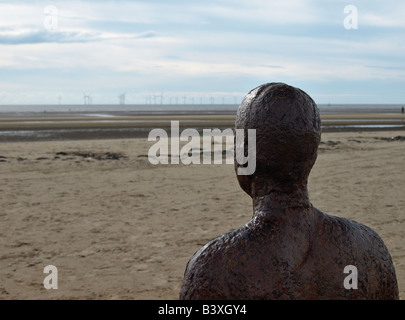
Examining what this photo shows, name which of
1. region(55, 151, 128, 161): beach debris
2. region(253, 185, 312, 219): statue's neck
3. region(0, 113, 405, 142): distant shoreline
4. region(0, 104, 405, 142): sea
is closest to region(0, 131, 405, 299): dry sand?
region(55, 151, 128, 161): beach debris

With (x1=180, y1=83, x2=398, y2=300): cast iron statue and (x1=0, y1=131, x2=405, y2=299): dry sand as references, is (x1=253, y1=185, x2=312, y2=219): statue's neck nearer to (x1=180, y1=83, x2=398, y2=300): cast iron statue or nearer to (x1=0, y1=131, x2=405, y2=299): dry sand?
(x1=180, y1=83, x2=398, y2=300): cast iron statue

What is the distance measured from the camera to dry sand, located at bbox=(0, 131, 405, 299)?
6.28 meters

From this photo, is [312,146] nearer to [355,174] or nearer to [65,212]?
[65,212]

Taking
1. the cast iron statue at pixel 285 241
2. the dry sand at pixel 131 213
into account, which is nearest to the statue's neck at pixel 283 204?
the cast iron statue at pixel 285 241

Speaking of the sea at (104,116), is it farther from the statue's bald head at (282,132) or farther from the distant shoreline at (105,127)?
the statue's bald head at (282,132)

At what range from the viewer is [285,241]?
1.85 metres

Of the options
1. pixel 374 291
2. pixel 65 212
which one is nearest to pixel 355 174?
pixel 65 212

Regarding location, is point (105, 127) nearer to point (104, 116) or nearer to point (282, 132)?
point (104, 116)

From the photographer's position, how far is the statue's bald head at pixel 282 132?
190 cm

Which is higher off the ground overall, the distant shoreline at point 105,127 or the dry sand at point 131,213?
the distant shoreline at point 105,127

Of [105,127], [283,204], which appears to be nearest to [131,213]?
[283,204]

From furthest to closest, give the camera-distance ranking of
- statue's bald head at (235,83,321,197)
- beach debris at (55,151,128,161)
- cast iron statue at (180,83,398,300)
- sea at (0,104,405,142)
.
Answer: sea at (0,104,405,142) < beach debris at (55,151,128,161) < statue's bald head at (235,83,321,197) < cast iron statue at (180,83,398,300)

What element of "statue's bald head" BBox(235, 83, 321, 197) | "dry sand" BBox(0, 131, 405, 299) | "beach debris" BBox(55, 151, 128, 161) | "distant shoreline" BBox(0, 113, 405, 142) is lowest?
"dry sand" BBox(0, 131, 405, 299)

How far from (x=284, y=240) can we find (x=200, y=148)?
17.2 m
